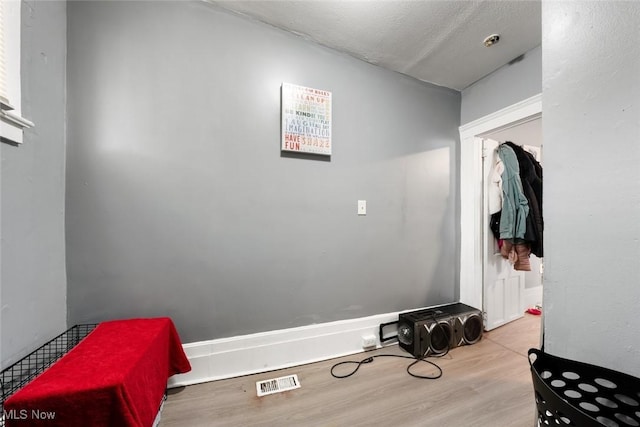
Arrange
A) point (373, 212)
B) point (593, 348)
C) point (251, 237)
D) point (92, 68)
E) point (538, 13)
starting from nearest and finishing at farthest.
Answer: point (593, 348)
point (92, 68)
point (538, 13)
point (251, 237)
point (373, 212)

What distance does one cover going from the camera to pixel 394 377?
1553mm

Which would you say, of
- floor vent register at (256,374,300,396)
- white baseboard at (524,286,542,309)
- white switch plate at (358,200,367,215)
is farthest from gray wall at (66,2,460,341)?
white baseboard at (524,286,542,309)

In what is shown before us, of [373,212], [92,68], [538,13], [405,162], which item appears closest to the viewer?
[92,68]

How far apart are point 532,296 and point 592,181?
9.52ft

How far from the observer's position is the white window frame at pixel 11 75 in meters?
0.95

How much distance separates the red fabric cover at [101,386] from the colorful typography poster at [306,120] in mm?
1365

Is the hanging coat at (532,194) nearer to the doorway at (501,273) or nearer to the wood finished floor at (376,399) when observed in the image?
the doorway at (501,273)

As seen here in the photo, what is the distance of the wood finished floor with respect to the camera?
1212 mm

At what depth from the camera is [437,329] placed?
1840mm

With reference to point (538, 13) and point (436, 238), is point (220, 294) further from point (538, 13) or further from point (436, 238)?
point (538, 13)

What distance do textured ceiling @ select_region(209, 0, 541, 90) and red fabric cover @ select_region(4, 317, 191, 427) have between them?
2.01 metres

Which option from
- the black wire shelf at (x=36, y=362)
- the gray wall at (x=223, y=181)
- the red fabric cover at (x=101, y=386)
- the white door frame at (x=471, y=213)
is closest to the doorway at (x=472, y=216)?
the white door frame at (x=471, y=213)

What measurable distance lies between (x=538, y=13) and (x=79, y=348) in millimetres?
3078

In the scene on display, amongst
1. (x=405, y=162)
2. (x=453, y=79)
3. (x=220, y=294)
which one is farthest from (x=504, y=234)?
(x=220, y=294)
